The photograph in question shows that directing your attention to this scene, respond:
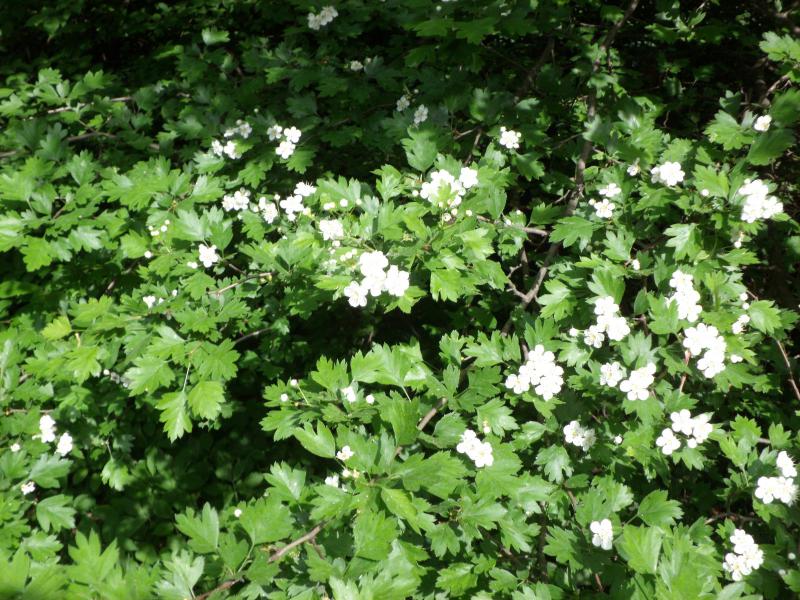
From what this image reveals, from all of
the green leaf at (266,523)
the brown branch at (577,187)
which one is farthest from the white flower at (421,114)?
the green leaf at (266,523)

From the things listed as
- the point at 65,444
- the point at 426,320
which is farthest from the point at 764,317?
the point at 65,444

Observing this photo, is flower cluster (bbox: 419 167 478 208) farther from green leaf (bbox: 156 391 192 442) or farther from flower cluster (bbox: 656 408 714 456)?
green leaf (bbox: 156 391 192 442)

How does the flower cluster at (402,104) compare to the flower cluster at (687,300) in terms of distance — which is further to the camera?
the flower cluster at (402,104)

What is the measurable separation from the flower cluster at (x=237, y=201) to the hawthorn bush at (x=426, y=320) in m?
0.02

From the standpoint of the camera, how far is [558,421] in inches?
84.9

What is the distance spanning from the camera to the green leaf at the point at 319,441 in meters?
1.74

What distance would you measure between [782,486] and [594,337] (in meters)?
0.78

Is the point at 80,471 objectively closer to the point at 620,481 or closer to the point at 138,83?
the point at 138,83

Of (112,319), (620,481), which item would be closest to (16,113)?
(112,319)

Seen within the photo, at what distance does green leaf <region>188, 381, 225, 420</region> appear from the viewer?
2.05 metres

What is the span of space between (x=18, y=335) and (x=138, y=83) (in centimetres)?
212

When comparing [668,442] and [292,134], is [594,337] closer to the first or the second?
[668,442]

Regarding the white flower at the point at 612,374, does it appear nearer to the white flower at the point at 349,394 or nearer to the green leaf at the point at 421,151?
the white flower at the point at 349,394

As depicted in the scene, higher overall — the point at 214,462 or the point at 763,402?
the point at 763,402
